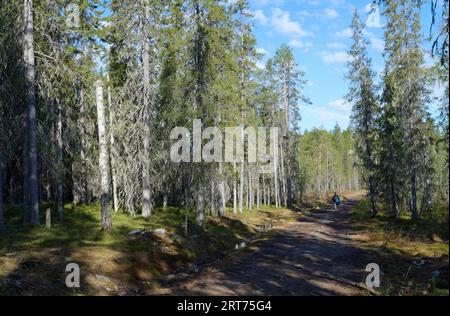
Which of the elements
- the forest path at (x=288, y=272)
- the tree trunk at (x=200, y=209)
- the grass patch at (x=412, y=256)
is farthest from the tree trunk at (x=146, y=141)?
the grass patch at (x=412, y=256)

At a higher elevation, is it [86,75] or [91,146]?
[86,75]

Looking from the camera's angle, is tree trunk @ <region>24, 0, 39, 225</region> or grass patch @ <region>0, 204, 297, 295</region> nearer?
grass patch @ <region>0, 204, 297, 295</region>

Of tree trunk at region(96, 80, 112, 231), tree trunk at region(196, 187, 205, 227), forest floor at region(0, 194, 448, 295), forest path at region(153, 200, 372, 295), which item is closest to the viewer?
forest path at region(153, 200, 372, 295)

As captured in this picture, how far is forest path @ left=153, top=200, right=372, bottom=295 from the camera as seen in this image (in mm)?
10000

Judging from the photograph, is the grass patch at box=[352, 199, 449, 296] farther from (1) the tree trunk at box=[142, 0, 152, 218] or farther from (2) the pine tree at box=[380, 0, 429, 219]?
(1) the tree trunk at box=[142, 0, 152, 218]

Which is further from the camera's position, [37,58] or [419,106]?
[419,106]

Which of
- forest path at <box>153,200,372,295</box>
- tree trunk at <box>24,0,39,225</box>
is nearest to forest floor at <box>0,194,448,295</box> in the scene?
forest path at <box>153,200,372,295</box>

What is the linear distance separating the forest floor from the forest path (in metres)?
0.03

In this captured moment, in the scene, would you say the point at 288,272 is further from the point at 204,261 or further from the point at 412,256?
the point at 412,256
